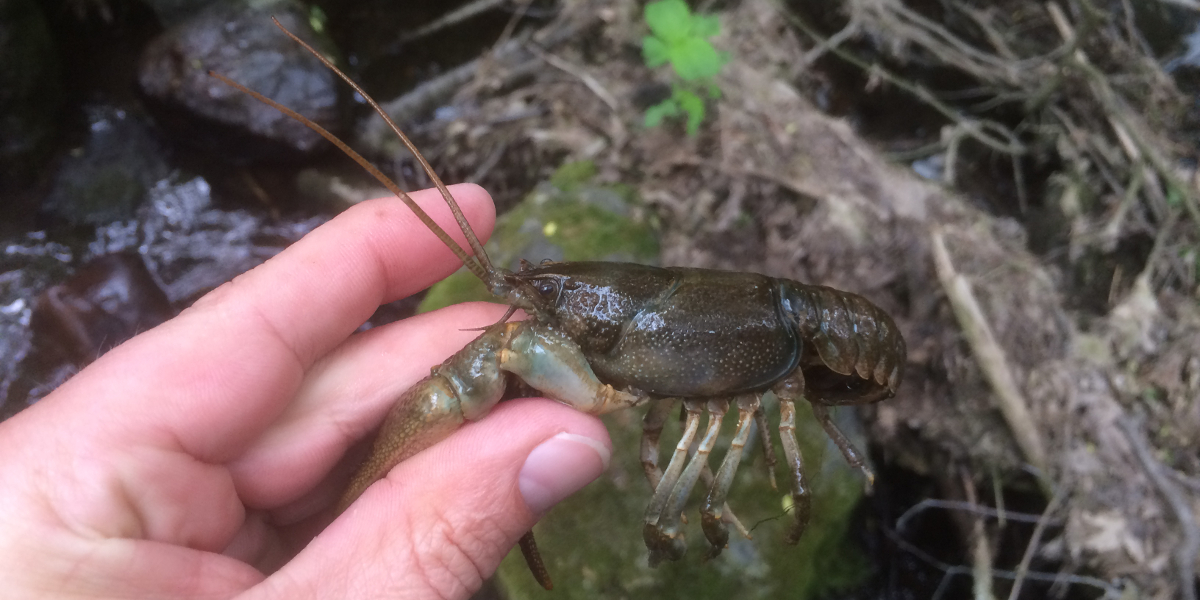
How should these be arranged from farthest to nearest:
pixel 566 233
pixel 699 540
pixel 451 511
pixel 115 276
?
1. pixel 115 276
2. pixel 566 233
3. pixel 699 540
4. pixel 451 511

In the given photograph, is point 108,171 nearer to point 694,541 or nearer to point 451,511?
point 451,511

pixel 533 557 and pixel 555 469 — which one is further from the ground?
pixel 555 469

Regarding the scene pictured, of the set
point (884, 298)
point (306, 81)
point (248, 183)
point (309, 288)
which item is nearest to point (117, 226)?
point (248, 183)

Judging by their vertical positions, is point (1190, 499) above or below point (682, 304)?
below

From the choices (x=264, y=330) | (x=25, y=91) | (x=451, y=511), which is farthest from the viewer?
(x=25, y=91)

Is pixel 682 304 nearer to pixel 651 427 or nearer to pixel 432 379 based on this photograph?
pixel 651 427

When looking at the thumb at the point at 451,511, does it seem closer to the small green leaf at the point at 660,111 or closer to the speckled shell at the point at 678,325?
the speckled shell at the point at 678,325

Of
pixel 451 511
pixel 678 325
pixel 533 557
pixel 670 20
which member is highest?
pixel 670 20

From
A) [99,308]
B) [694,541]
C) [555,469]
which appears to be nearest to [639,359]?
[555,469]

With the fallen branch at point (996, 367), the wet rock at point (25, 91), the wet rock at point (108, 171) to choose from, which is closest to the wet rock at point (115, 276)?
the wet rock at point (108, 171)
